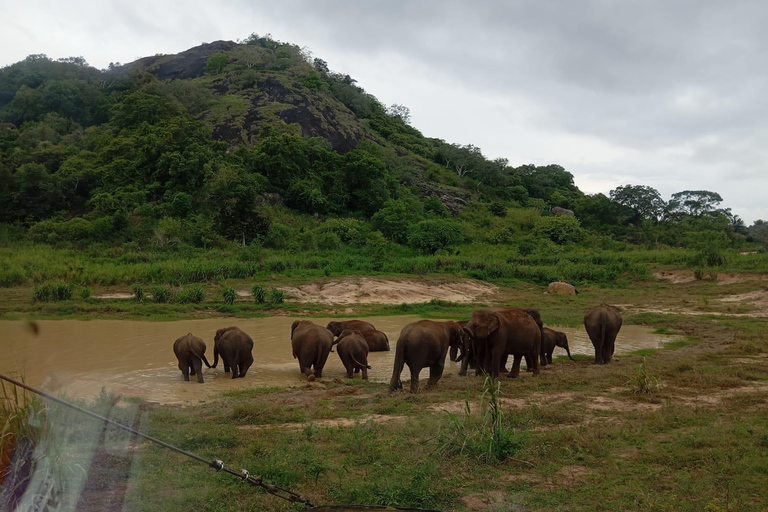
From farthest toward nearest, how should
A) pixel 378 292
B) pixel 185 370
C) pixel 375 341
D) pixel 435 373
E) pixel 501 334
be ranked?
pixel 378 292
pixel 375 341
pixel 185 370
pixel 501 334
pixel 435 373

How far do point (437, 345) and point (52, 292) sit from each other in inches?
692

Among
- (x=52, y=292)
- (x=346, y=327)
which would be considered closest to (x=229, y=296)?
(x=52, y=292)

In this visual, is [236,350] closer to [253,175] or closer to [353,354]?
[353,354]

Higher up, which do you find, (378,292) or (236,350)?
(378,292)

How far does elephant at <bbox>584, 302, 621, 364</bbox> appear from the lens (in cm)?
1302

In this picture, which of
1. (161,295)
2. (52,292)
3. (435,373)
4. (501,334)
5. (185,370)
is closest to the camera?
(435,373)

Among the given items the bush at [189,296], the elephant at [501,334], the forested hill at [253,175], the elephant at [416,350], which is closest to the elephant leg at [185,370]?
the elephant at [416,350]

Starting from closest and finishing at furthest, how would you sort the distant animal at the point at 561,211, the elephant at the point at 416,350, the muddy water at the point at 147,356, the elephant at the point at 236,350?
1. the elephant at the point at 416,350
2. the muddy water at the point at 147,356
3. the elephant at the point at 236,350
4. the distant animal at the point at 561,211

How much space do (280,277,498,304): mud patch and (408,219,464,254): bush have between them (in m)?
9.92

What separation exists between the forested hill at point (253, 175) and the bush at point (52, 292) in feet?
45.5

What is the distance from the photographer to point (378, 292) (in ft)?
89.0

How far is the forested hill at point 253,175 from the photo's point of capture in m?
39.6

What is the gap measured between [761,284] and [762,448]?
26163 millimetres

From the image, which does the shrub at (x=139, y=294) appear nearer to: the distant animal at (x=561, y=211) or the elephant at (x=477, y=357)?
the elephant at (x=477, y=357)
